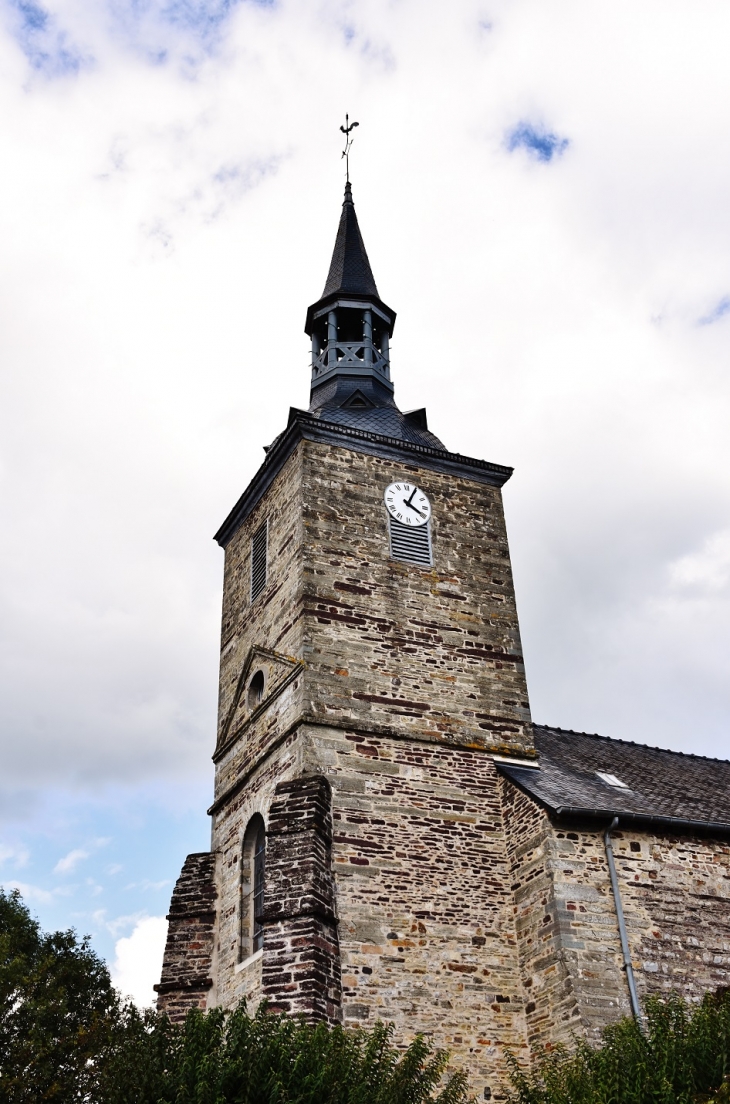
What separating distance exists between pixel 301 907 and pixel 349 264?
1437 centimetres

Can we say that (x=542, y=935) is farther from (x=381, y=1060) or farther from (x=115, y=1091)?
(x=115, y=1091)

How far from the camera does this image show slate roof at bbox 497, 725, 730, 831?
14594 millimetres

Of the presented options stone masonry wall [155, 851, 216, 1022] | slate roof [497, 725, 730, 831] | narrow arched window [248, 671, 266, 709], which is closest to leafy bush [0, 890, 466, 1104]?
stone masonry wall [155, 851, 216, 1022]

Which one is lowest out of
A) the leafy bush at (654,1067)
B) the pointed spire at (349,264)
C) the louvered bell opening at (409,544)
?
the leafy bush at (654,1067)

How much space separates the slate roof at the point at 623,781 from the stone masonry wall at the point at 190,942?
4.68 metres

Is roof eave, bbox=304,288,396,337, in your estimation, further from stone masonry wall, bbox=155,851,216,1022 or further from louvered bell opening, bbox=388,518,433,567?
stone masonry wall, bbox=155,851,216,1022

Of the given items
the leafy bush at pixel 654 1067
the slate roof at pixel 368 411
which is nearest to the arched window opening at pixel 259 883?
the leafy bush at pixel 654 1067

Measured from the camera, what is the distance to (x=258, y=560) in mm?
18594

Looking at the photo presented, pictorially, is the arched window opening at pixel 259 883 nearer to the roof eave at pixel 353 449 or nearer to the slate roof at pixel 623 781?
the slate roof at pixel 623 781

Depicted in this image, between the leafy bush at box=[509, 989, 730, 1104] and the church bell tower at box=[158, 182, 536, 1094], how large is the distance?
9.75ft

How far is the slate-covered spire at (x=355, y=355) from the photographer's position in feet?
63.2

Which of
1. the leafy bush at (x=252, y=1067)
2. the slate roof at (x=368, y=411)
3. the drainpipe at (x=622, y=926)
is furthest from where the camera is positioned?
the slate roof at (x=368, y=411)

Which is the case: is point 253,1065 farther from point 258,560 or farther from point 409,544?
point 258,560

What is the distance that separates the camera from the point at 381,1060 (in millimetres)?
9984
